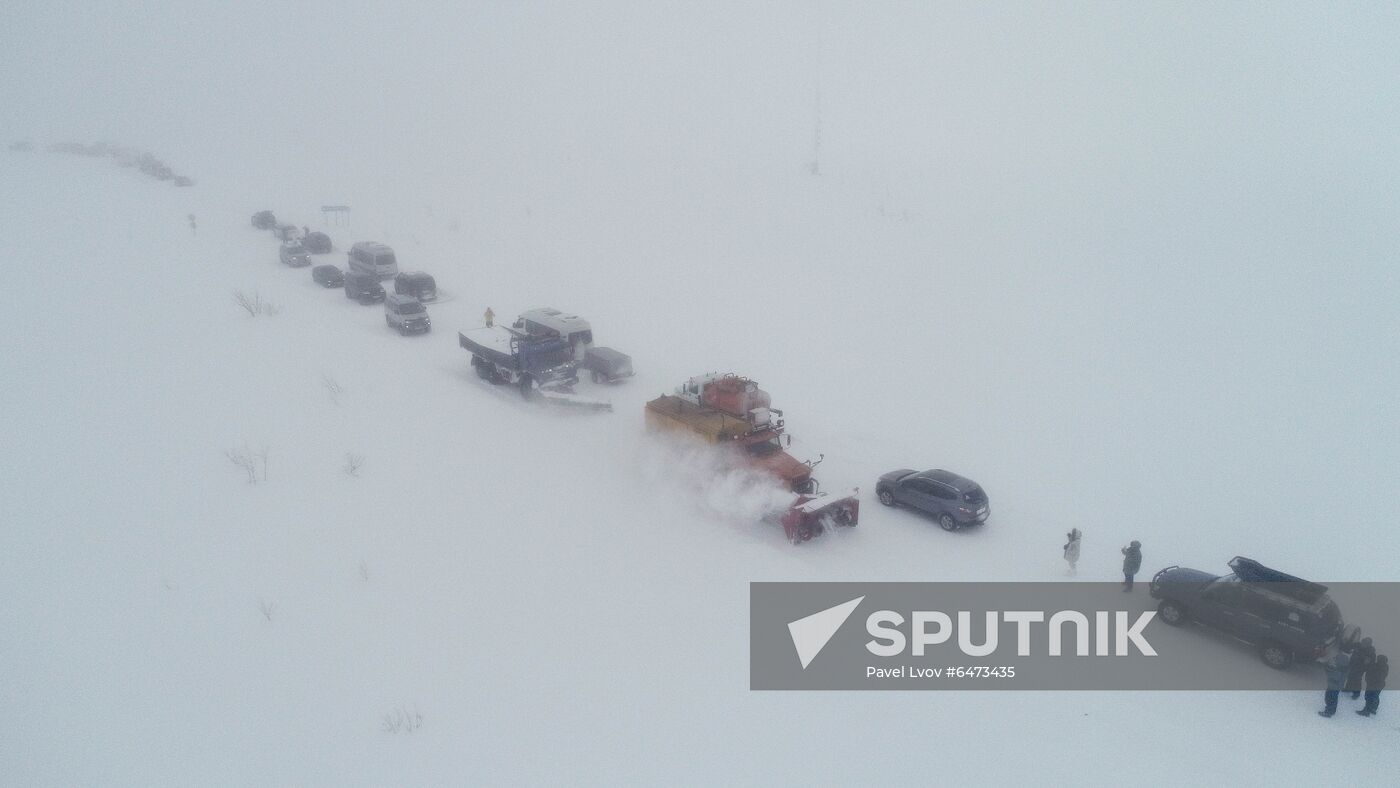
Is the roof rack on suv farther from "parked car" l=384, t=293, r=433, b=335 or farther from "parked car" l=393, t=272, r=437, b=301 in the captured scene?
"parked car" l=393, t=272, r=437, b=301

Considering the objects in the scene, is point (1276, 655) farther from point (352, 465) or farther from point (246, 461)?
point (246, 461)

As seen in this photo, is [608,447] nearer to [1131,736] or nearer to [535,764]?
[535,764]

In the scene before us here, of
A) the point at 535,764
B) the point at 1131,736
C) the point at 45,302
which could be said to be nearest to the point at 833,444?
the point at 1131,736

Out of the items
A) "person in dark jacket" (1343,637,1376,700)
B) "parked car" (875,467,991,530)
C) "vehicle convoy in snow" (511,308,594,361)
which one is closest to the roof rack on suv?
"person in dark jacket" (1343,637,1376,700)

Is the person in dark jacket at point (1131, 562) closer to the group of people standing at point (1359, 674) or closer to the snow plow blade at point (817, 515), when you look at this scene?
the group of people standing at point (1359, 674)

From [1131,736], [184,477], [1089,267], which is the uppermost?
[1089,267]

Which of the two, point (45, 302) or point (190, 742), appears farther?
point (45, 302)
